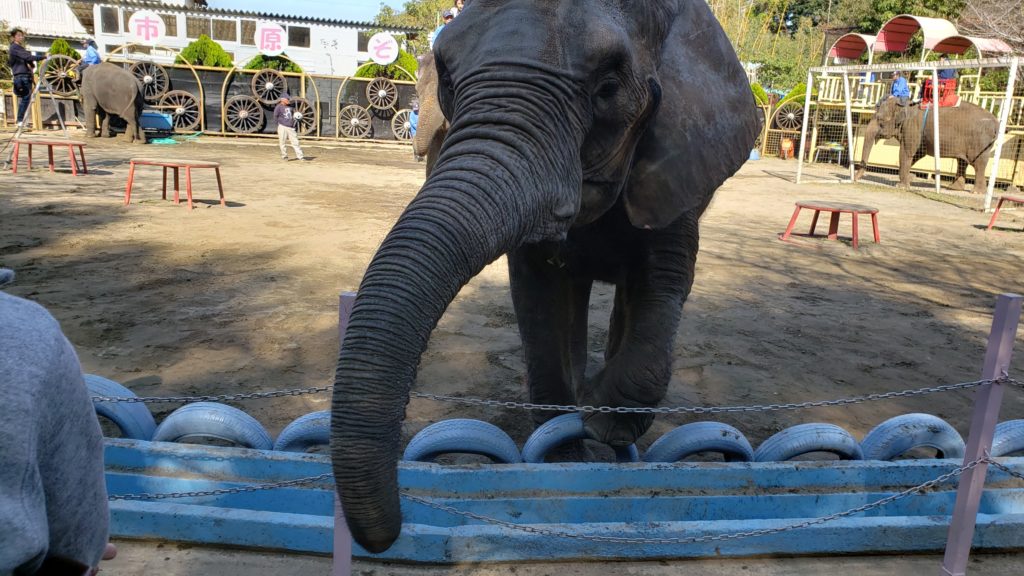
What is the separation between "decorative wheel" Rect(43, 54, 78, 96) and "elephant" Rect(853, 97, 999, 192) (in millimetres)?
21319

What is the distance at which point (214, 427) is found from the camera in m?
3.46

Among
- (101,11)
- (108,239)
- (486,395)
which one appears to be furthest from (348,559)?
(101,11)

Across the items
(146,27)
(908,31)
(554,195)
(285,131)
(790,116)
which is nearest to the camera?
(554,195)

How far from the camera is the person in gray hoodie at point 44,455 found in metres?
1.12

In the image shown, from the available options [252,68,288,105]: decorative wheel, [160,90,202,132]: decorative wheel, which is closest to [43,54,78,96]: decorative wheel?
[160,90,202,132]: decorative wheel

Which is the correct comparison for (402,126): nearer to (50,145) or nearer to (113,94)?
(113,94)

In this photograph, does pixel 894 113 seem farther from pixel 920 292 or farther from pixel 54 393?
pixel 54 393

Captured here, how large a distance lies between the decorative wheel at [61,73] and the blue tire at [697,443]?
23.7 metres

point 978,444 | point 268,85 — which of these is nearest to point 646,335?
point 978,444

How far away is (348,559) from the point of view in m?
2.59

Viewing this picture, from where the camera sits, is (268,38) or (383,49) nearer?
(383,49)

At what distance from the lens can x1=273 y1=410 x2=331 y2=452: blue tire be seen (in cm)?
347

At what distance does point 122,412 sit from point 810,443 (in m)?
3.02

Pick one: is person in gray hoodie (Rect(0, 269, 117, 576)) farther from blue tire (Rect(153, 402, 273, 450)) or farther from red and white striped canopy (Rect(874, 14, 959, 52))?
red and white striped canopy (Rect(874, 14, 959, 52))
